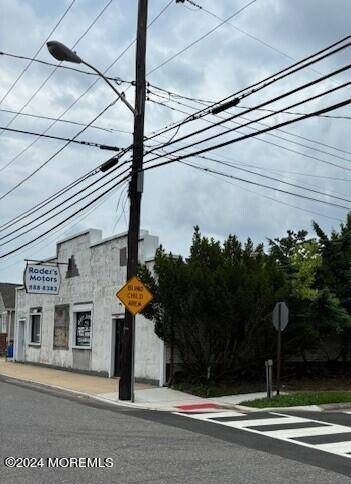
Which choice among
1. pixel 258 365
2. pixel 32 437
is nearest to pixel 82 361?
pixel 258 365

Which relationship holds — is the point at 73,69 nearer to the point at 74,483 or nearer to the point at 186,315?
the point at 186,315

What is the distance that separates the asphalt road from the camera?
7391 millimetres

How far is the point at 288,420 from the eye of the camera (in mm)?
13180

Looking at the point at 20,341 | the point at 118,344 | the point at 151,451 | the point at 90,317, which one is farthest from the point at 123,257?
the point at 151,451

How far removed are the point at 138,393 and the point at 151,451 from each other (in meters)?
9.50

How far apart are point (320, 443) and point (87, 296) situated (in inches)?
688

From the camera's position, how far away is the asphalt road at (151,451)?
7.39 meters

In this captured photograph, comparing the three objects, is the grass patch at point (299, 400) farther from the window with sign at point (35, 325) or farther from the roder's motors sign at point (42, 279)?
the window with sign at point (35, 325)

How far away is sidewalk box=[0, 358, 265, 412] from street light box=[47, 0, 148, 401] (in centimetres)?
80

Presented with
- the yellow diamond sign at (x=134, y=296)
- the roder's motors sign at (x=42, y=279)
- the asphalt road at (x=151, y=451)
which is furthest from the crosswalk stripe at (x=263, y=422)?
the roder's motors sign at (x=42, y=279)

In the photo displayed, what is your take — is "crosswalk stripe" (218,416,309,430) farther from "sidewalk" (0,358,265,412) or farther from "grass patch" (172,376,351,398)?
"grass patch" (172,376,351,398)

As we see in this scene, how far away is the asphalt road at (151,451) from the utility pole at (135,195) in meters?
3.07

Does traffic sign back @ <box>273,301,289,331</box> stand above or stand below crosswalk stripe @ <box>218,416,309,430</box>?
above

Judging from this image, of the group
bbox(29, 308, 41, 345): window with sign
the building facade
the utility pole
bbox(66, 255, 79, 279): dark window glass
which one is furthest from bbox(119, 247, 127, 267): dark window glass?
the building facade
